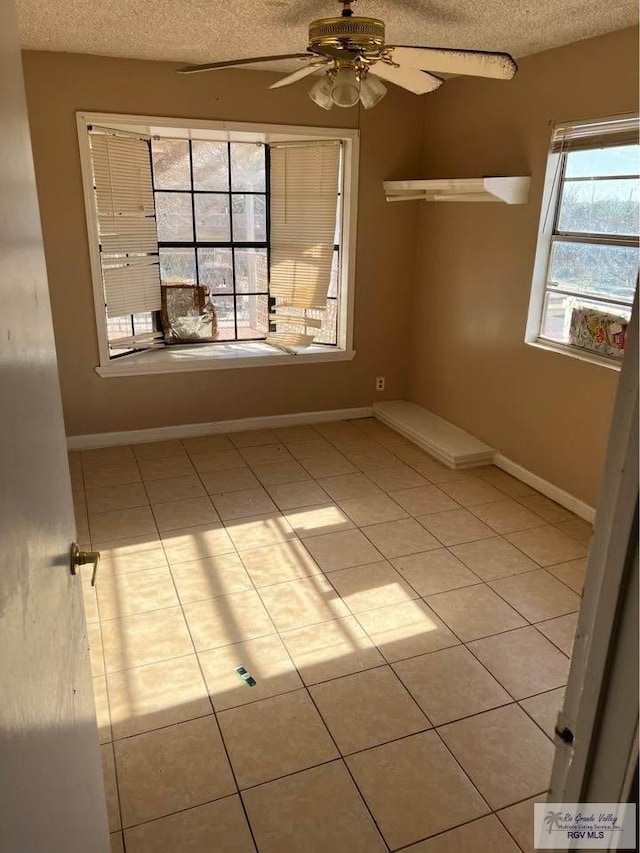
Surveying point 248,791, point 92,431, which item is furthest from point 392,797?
point 92,431

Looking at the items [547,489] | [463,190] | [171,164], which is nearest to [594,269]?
[463,190]

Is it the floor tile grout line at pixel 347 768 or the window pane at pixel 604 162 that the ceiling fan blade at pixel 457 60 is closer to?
the window pane at pixel 604 162

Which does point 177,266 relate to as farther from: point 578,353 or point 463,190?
point 578,353

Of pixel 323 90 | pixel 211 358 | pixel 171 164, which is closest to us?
pixel 323 90

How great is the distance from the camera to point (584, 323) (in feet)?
11.5

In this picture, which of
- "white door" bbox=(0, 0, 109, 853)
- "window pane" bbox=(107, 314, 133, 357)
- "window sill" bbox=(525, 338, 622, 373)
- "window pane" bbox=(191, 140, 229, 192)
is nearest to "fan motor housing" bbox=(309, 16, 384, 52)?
"white door" bbox=(0, 0, 109, 853)

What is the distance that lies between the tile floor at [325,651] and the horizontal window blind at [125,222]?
1.25m

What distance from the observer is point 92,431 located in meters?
4.45

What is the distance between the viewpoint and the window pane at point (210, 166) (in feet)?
14.8

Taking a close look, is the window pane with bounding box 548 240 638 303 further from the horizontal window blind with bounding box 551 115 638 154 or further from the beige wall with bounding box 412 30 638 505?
the horizontal window blind with bounding box 551 115 638 154

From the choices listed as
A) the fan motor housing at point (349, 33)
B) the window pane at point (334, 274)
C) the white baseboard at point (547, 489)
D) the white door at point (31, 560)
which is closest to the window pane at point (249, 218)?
the window pane at point (334, 274)

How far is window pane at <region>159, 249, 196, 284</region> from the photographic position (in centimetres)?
464

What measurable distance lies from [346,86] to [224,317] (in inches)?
110

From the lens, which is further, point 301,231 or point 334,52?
point 301,231
